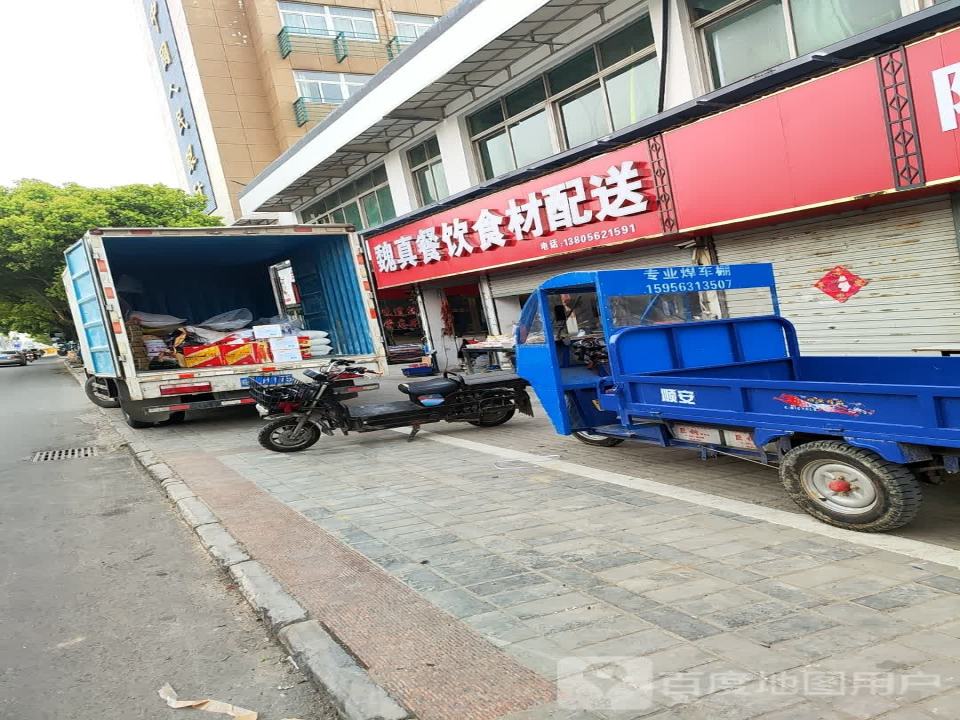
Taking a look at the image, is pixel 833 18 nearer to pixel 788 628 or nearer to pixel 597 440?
pixel 597 440

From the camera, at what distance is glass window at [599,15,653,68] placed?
10820 mm

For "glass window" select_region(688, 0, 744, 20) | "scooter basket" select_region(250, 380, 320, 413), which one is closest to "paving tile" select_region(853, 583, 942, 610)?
"scooter basket" select_region(250, 380, 320, 413)

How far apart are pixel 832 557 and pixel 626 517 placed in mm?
1363

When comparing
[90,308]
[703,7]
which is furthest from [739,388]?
[90,308]

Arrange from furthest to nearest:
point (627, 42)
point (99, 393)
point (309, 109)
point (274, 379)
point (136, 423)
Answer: point (309, 109)
point (99, 393)
point (136, 423)
point (627, 42)
point (274, 379)

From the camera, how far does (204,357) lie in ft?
34.2

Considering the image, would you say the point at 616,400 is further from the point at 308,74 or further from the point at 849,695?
the point at 308,74

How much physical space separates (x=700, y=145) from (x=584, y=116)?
12.0ft

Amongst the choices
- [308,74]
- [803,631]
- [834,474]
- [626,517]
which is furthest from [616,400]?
[308,74]

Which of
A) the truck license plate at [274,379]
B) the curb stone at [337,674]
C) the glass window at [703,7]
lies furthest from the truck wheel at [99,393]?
the glass window at [703,7]

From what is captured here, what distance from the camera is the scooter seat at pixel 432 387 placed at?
8469 millimetres

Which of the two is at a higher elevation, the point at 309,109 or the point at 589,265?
the point at 309,109

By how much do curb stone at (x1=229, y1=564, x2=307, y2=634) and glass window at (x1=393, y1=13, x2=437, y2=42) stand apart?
27462mm

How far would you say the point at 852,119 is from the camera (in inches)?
298
